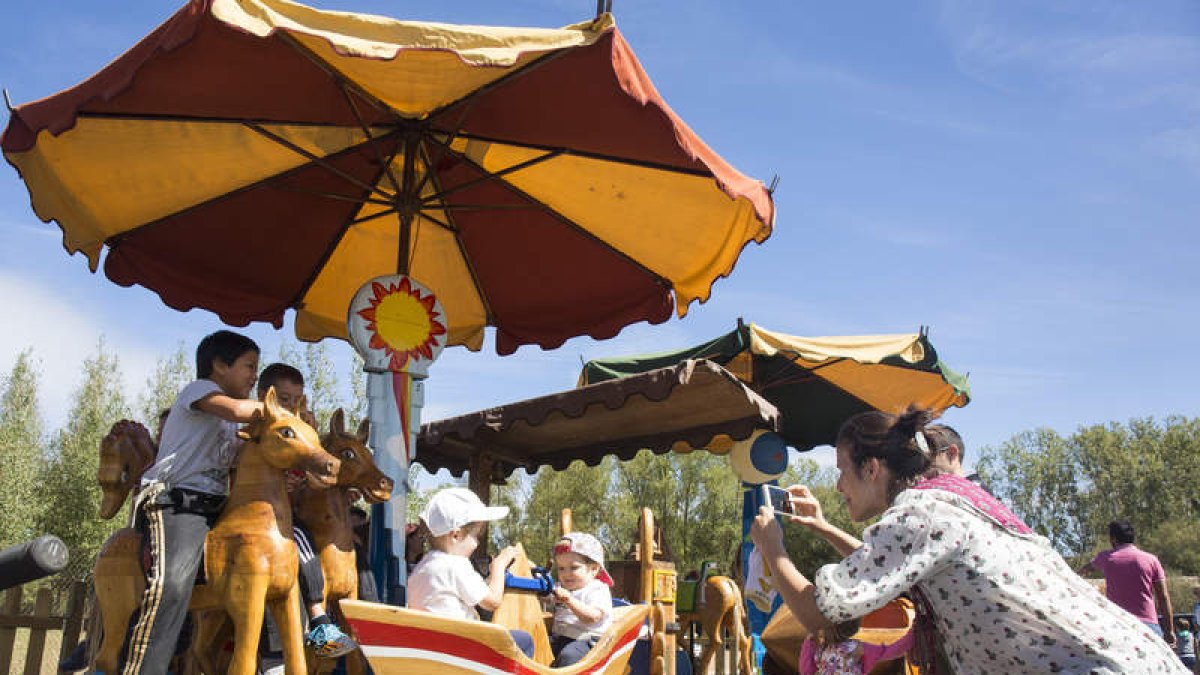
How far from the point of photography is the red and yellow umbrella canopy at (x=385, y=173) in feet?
11.6

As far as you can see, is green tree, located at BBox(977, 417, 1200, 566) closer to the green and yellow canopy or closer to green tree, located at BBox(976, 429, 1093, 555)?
green tree, located at BBox(976, 429, 1093, 555)

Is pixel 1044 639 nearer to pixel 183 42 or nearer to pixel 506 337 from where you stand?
pixel 183 42

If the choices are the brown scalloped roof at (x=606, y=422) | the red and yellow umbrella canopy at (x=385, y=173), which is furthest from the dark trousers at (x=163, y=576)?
the brown scalloped roof at (x=606, y=422)

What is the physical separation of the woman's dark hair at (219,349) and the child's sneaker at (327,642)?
1.19 metres

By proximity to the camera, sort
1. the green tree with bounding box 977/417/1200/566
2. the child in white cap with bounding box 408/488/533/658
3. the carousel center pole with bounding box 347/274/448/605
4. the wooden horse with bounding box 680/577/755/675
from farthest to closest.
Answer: the green tree with bounding box 977/417/1200/566, the wooden horse with bounding box 680/577/755/675, the carousel center pole with bounding box 347/274/448/605, the child in white cap with bounding box 408/488/533/658

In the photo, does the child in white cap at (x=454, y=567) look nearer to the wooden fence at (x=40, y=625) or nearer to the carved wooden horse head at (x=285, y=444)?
the carved wooden horse head at (x=285, y=444)

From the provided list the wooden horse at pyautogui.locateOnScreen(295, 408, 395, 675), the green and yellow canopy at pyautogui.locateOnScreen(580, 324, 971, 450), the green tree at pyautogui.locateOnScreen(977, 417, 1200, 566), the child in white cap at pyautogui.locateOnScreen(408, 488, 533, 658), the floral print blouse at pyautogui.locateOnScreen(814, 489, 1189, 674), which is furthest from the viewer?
the green tree at pyautogui.locateOnScreen(977, 417, 1200, 566)

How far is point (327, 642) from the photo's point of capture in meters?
3.48

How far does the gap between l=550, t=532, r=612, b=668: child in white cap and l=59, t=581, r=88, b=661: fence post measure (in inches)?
165

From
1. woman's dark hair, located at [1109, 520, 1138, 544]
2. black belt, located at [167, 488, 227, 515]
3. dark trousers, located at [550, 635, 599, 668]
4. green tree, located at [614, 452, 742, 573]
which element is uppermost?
green tree, located at [614, 452, 742, 573]

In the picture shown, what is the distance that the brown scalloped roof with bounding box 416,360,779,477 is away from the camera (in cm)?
670

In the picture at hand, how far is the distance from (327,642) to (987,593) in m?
2.49

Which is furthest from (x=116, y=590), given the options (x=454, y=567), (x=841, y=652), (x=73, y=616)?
(x=73, y=616)

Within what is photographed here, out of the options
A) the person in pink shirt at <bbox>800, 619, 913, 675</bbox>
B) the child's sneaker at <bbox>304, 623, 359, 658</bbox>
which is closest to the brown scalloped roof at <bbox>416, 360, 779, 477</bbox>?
the person in pink shirt at <bbox>800, 619, 913, 675</bbox>
